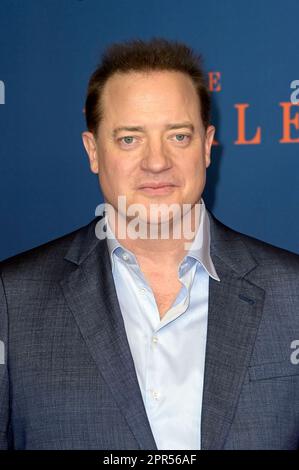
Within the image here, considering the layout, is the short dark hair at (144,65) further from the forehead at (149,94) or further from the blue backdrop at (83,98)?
the blue backdrop at (83,98)

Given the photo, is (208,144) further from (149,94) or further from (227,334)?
(227,334)

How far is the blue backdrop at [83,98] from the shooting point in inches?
74.8

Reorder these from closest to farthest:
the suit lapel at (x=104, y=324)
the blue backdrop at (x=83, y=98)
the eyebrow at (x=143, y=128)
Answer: the suit lapel at (x=104, y=324), the eyebrow at (x=143, y=128), the blue backdrop at (x=83, y=98)

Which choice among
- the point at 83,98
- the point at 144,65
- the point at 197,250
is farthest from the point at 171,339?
the point at 83,98

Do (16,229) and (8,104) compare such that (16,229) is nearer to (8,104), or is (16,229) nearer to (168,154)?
(8,104)

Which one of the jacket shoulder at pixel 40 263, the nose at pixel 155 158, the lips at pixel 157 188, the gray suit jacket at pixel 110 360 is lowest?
the gray suit jacket at pixel 110 360

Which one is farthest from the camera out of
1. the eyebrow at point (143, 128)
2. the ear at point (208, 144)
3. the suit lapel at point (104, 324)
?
the ear at point (208, 144)

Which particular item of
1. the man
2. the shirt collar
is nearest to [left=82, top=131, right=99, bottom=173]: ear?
the man

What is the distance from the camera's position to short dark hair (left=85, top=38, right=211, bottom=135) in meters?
1.49

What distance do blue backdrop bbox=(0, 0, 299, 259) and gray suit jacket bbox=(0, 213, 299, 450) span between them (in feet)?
1.57

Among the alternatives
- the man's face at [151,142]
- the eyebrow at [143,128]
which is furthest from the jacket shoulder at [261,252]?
the eyebrow at [143,128]

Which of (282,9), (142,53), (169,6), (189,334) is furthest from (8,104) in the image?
(189,334)

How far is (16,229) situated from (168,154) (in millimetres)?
759

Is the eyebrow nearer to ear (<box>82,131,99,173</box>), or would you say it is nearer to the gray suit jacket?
ear (<box>82,131,99,173</box>)
